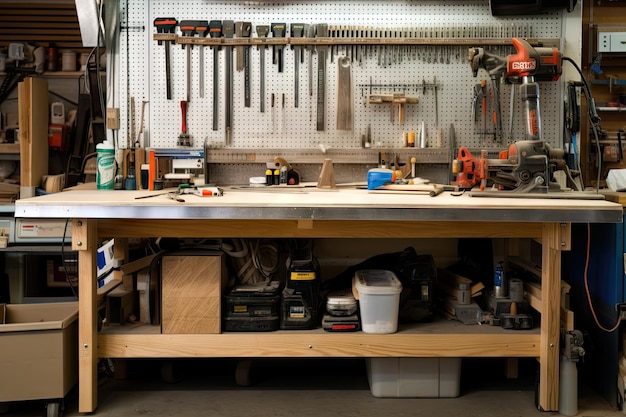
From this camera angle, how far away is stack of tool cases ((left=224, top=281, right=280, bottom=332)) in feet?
8.71

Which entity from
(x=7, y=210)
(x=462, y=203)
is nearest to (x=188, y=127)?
(x=7, y=210)

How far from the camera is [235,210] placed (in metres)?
2.31

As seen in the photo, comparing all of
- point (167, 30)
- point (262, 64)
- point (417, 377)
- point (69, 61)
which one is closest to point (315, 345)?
point (417, 377)

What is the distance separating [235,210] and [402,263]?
1.00 metres

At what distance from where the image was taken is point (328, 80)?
3.42 meters

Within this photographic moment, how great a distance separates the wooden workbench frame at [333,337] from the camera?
8.41 feet

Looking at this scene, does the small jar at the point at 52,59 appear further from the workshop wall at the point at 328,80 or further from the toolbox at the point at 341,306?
the toolbox at the point at 341,306

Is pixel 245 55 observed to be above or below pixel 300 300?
above

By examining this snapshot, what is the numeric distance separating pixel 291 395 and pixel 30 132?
94.6 inches

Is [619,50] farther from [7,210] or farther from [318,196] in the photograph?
[7,210]

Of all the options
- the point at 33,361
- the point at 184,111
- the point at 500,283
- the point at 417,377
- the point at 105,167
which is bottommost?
the point at 417,377

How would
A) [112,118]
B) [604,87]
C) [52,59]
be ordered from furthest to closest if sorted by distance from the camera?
[52,59] < [604,87] < [112,118]

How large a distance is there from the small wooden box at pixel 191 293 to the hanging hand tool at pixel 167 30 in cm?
121

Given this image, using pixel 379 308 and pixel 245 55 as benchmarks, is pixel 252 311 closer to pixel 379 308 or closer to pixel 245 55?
pixel 379 308
